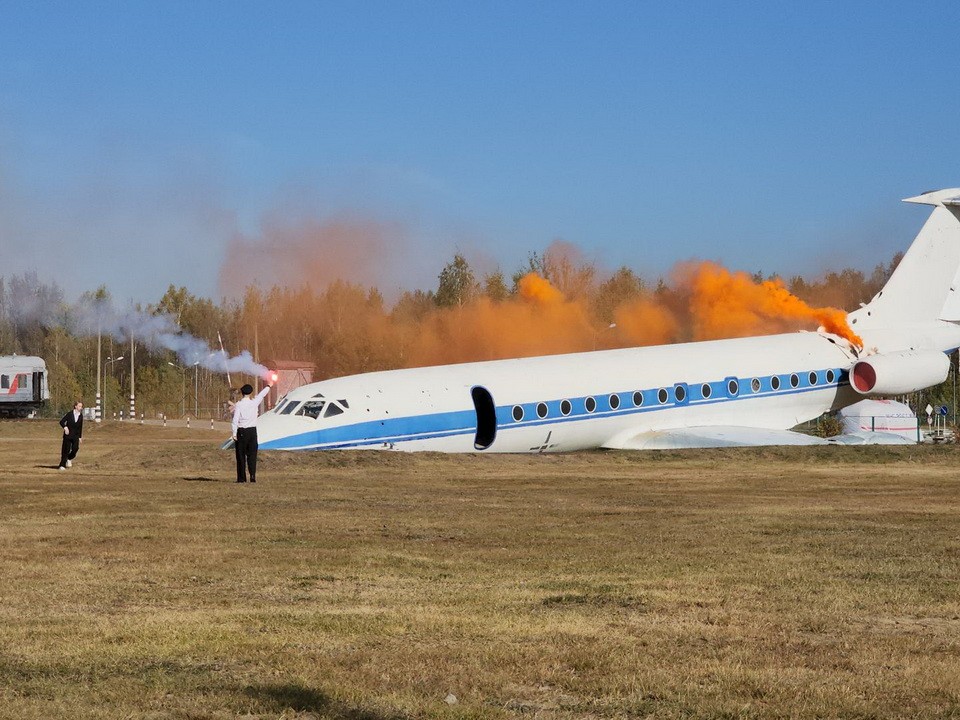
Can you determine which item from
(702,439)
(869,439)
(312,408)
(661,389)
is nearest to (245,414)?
(312,408)

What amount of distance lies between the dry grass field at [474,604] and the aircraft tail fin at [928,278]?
2503 cm

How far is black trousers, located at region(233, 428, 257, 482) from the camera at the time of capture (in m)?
25.4

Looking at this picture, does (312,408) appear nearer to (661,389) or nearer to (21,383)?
(661,389)

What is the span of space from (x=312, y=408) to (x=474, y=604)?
24380 mm

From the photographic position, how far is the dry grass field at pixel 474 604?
7.71 m

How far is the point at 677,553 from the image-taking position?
47.7 ft

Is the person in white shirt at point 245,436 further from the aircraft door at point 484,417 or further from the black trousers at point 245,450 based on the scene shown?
the aircraft door at point 484,417

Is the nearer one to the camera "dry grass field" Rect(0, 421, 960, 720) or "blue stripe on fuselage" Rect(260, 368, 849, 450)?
"dry grass field" Rect(0, 421, 960, 720)

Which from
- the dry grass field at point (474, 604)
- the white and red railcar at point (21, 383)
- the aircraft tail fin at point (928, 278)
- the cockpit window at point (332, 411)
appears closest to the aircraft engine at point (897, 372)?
the aircraft tail fin at point (928, 278)

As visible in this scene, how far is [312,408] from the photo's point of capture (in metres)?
35.0

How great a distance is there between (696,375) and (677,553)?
26631 millimetres

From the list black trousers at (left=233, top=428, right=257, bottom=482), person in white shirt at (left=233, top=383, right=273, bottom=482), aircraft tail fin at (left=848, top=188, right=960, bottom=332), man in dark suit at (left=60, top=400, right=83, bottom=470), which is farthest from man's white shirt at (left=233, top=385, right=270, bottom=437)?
aircraft tail fin at (left=848, top=188, right=960, bottom=332)

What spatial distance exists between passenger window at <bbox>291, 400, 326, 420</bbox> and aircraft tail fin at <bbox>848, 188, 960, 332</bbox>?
2122 cm

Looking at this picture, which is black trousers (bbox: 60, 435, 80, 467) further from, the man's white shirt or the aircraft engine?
the aircraft engine
